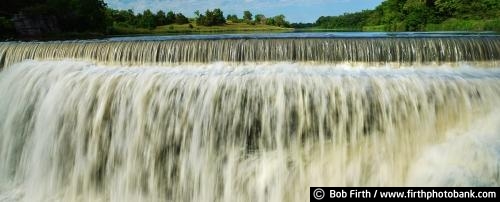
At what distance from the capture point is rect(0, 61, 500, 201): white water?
23.1 feet

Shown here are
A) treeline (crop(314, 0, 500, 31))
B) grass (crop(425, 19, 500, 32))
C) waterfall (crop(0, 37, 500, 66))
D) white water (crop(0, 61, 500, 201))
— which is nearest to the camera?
white water (crop(0, 61, 500, 201))

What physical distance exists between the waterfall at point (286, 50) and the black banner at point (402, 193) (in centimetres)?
442

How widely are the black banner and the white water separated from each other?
0.53 ft

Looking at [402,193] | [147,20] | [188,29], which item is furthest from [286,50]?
[147,20]

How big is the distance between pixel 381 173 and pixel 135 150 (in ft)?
12.8

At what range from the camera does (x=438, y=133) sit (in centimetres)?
707

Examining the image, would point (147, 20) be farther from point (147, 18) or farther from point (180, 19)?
point (180, 19)

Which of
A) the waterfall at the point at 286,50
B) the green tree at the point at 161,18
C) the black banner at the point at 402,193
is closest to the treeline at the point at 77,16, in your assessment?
the green tree at the point at 161,18

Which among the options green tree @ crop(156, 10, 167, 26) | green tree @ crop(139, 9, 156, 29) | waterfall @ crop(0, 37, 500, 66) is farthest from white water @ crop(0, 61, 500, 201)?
green tree @ crop(156, 10, 167, 26)

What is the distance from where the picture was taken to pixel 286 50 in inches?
426

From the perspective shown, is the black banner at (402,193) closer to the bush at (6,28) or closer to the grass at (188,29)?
the bush at (6,28)

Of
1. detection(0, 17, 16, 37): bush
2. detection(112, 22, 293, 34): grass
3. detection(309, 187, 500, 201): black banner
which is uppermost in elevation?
detection(0, 17, 16, 37): bush

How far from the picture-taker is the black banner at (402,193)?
6.18m

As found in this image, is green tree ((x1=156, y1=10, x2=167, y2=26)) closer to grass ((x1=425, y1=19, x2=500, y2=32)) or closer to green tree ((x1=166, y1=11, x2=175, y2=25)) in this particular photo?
green tree ((x1=166, y1=11, x2=175, y2=25))
